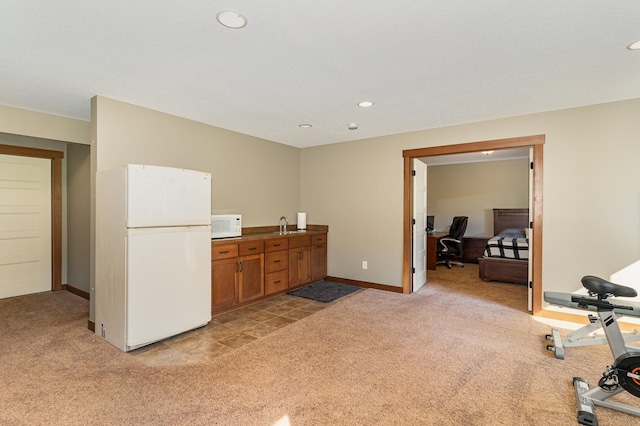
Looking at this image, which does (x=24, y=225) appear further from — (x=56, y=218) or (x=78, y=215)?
(x=78, y=215)

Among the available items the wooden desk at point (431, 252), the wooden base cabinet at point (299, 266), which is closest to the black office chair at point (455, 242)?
the wooden desk at point (431, 252)

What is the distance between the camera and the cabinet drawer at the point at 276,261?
172 inches

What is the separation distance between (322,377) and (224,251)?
78.3 inches

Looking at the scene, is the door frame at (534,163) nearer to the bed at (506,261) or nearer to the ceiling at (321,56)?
the ceiling at (321,56)

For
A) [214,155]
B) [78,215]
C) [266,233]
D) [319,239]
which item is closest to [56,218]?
[78,215]

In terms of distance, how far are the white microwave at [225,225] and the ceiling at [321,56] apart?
134 centimetres

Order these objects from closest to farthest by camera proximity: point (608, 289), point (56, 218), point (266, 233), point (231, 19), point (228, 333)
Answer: point (231, 19)
point (608, 289)
point (228, 333)
point (56, 218)
point (266, 233)

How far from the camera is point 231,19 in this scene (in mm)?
1869

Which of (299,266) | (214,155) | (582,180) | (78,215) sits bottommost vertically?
(299,266)

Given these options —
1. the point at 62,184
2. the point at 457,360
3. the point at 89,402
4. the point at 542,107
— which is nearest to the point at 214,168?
the point at 62,184

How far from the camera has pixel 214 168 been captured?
4.32 m

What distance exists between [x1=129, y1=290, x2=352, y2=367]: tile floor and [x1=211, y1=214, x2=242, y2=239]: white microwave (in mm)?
992

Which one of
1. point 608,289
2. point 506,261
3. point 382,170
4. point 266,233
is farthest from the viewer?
point 506,261

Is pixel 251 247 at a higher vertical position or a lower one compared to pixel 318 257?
higher
